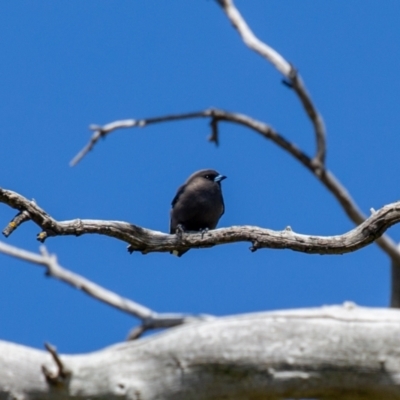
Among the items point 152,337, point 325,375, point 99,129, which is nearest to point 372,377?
point 325,375

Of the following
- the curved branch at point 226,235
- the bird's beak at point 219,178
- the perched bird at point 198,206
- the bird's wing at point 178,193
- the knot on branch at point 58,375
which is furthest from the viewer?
the bird's beak at point 219,178

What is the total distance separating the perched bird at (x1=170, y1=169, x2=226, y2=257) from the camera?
800 centimetres

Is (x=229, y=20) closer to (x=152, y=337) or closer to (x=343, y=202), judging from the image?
(x=343, y=202)

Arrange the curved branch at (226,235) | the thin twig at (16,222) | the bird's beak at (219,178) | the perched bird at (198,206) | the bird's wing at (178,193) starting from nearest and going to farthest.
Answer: the thin twig at (16,222) → the curved branch at (226,235) → the perched bird at (198,206) → the bird's wing at (178,193) → the bird's beak at (219,178)

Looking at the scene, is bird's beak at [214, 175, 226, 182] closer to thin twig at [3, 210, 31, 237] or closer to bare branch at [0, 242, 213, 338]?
bare branch at [0, 242, 213, 338]

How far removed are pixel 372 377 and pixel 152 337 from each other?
3.59 ft

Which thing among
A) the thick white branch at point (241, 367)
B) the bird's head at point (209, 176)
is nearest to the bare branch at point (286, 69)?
the bird's head at point (209, 176)

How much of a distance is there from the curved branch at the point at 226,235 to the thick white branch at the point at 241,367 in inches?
46.4

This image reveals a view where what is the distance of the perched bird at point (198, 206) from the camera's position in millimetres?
8000

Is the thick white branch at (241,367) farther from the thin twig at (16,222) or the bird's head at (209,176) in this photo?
the bird's head at (209,176)

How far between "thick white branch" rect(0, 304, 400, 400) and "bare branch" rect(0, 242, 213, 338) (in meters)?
6.08

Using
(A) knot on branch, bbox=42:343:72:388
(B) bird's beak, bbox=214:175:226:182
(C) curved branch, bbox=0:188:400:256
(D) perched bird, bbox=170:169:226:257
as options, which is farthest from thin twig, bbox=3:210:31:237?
(B) bird's beak, bbox=214:175:226:182

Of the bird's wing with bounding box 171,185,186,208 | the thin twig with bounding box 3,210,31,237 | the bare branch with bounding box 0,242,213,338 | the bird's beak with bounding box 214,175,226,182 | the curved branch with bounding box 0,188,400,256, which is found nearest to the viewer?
the thin twig with bounding box 3,210,31,237

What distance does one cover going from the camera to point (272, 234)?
5.41 m
